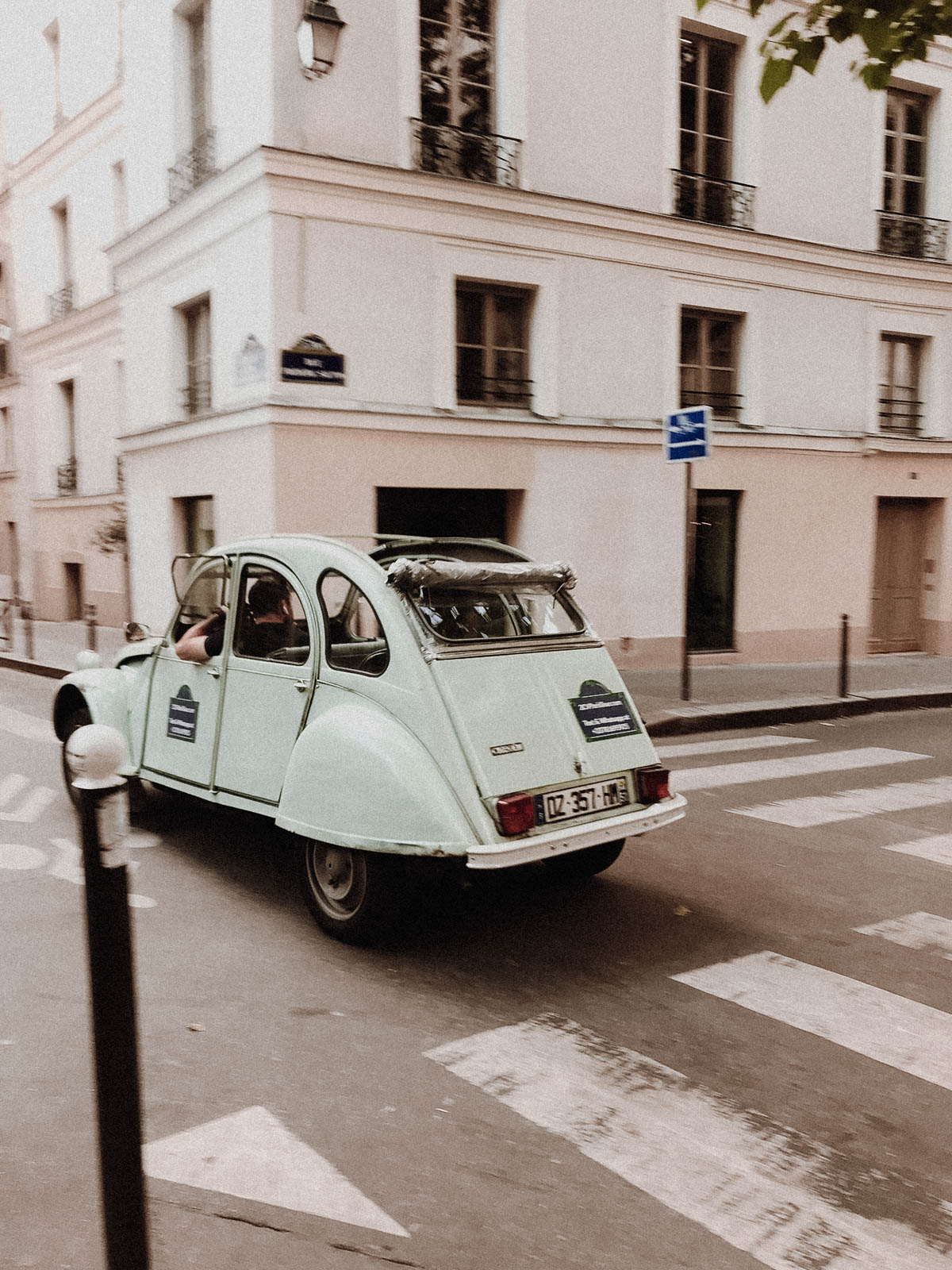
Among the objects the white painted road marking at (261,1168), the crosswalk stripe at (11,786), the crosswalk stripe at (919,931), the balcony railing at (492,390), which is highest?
the balcony railing at (492,390)

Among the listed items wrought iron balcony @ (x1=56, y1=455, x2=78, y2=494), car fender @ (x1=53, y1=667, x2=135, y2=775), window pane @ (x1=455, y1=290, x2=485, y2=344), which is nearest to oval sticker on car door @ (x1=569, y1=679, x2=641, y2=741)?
car fender @ (x1=53, y1=667, x2=135, y2=775)

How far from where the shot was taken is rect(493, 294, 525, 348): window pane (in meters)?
13.3

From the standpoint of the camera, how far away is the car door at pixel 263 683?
475 cm

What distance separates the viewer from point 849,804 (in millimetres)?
7164

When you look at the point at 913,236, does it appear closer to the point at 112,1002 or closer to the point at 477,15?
the point at 477,15

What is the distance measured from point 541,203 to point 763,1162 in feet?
39.5

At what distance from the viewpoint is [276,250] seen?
11531mm

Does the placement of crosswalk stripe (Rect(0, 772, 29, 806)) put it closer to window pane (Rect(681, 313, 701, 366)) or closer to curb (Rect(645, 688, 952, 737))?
curb (Rect(645, 688, 952, 737))

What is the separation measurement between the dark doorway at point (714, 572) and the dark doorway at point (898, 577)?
2.82 meters

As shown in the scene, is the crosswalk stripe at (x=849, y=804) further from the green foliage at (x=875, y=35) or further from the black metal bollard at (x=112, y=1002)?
the black metal bollard at (x=112, y=1002)

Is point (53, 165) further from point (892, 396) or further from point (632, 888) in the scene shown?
point (632, 888)

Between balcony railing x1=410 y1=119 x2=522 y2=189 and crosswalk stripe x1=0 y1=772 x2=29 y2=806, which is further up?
balcony railing x1=410 y1=119 x2=522 y2=189

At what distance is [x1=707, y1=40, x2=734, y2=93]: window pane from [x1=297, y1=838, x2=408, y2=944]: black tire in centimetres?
1384

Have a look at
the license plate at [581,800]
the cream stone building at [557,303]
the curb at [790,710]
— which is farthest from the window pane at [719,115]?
the license plate at [581,800]
